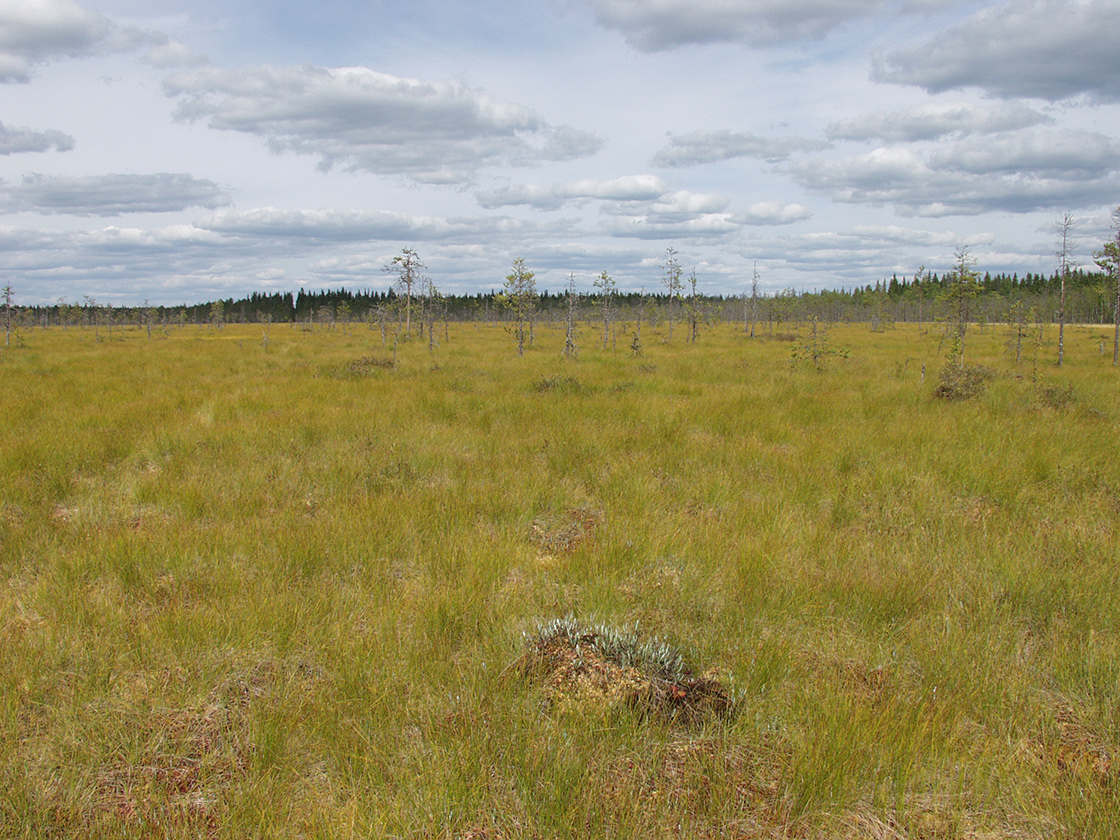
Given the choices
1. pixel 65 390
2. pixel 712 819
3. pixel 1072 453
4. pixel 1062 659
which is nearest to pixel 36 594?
pixel 712 819

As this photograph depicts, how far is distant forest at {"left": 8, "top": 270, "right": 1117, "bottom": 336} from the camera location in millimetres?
70625

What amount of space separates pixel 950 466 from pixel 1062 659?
4.42 m

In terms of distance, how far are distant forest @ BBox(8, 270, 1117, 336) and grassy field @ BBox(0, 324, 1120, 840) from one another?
4819cm

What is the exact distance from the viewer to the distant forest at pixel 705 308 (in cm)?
7062

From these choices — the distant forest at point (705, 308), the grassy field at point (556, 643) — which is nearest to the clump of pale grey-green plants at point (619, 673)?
the grassy field at point (556, 643)

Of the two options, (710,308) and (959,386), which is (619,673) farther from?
(710,308)

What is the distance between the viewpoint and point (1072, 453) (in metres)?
7.32

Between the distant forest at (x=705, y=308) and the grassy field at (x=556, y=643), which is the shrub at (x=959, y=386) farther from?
the distant forest at (x=705, y=308)

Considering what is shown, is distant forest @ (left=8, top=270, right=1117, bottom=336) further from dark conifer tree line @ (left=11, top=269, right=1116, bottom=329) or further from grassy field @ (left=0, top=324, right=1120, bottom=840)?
grassy field @ (left=0, top=324, right=1120, bottom=840)

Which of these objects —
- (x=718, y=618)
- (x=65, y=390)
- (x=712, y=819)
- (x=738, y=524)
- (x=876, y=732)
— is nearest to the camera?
(x=712, y=819)

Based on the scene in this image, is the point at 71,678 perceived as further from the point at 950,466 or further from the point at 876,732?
the point at 950,466

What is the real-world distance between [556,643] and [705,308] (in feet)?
325

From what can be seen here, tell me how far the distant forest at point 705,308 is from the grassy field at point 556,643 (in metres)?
48.2

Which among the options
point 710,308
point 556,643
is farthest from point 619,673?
point 710,308
